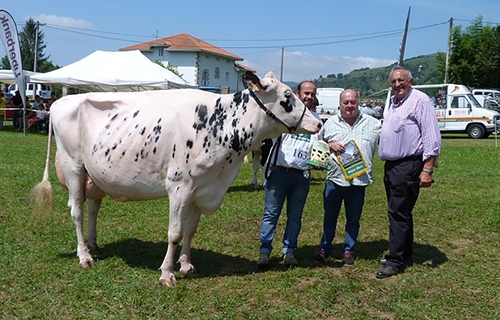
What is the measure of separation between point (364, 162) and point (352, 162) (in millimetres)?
132

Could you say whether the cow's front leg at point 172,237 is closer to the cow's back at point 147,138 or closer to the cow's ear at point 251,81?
the cow's back at point 147,138

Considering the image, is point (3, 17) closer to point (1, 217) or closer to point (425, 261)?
point (1, 217)

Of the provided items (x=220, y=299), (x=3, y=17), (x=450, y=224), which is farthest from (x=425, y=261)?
(x=3, y=17)

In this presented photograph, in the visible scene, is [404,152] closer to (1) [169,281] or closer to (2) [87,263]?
(1) [169,281]

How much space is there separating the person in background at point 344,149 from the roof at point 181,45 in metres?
59.1

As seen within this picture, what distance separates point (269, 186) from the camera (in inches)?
212

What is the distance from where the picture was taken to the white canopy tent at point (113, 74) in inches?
760

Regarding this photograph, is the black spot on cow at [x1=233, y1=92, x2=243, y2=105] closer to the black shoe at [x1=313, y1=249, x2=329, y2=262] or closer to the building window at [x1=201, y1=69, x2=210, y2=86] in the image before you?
the black shoe at [x1=313, y1=249, x2=329, y2=262]

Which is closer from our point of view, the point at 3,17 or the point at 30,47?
the point at 3,17

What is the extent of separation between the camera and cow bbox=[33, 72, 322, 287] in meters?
4.73

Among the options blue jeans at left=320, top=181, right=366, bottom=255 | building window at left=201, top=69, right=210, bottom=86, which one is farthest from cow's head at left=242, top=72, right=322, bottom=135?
building window at left=201, top=69, right=210, bottom=86

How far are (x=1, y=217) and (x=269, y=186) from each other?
4115mm

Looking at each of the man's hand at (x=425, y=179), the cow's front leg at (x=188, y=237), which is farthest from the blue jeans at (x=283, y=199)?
the man's hand at (x=425, y=179)

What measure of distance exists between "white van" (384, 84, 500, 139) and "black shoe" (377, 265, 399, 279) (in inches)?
843
